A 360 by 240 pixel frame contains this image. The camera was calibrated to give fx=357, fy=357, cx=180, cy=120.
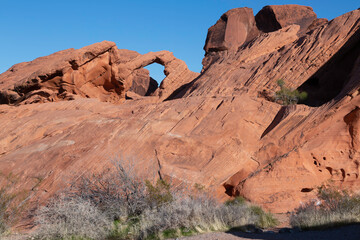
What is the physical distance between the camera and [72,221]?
999cm

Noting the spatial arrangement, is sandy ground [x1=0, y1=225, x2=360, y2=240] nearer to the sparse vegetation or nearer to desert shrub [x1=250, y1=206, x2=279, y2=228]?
the sparse vegetation

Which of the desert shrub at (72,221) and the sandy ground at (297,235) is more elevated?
the desert shrub at (72,221)

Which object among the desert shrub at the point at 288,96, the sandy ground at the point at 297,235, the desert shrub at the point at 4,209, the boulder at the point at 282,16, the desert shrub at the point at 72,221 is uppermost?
the boulder at the point at 282,16

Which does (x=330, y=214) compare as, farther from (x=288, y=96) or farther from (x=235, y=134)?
(x=288, y=96)

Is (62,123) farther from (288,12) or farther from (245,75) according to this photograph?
(288,12)

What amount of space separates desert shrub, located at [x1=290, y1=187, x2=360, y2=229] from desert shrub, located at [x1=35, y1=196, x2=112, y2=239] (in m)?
5.31

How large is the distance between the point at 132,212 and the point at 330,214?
5.76m

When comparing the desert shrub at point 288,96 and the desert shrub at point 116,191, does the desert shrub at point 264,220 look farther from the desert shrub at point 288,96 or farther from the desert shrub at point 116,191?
the desert shrub at point 288,96

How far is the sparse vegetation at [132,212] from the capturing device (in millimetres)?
9523

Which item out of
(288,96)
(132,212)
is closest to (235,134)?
(132,212)

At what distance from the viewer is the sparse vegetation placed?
9523 mm

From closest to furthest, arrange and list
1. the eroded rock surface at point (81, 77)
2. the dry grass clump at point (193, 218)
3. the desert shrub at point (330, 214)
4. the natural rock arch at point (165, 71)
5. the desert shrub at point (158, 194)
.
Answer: the desert shrub at point (330, 214) < the dry grass clump at point (193, 218) < the desert shrub at point (158, 194) < the eroded rock surface at point (81, 77) < the natural rock arch at point (165, 71)

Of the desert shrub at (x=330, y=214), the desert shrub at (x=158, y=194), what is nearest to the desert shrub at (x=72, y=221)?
the desert shrub at (x=158, y=194)

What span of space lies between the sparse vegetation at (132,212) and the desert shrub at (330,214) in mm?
1050
